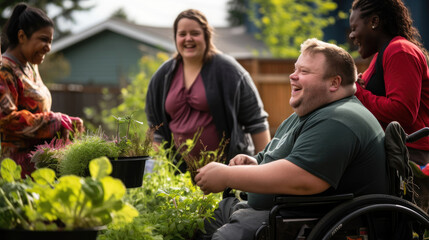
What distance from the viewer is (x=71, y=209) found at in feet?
5.96

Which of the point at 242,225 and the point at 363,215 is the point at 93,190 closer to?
the point at 242,225

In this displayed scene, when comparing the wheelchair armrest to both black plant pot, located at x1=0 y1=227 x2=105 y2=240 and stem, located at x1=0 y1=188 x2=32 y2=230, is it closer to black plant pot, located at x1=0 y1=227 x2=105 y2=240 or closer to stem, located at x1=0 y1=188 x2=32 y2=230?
black plant pot, located at x1=0 y1=227 x2=105 y2=240

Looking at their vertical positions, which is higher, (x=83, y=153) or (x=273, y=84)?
(x=83, y=153)

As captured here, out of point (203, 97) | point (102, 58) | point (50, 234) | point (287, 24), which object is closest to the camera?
point (50, 234)

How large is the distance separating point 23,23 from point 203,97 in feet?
4.70

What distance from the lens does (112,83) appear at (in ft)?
66.5

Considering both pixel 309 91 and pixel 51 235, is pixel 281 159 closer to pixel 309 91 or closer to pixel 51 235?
pixel 309 91

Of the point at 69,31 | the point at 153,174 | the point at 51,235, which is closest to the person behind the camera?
the point at 51,235

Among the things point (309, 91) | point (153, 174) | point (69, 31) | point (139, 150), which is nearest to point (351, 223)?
point (309, 91)

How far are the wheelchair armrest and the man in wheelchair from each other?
1.0 inches

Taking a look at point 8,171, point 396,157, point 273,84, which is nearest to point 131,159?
point 8,171

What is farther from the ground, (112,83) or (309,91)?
(309,91)

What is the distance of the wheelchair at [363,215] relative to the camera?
2307 millimetres

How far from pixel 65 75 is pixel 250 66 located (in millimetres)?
14620
